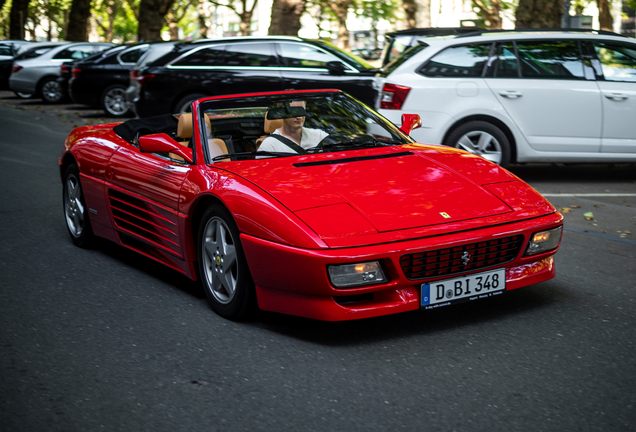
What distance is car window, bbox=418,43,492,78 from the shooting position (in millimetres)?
9148

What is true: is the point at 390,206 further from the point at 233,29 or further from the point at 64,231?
the point at 233,29

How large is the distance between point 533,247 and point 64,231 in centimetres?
445

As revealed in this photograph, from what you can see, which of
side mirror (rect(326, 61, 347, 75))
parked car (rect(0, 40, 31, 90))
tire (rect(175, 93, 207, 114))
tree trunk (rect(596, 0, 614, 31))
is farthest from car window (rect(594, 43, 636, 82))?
tree trunk (rect(596, 0, 614, 31))

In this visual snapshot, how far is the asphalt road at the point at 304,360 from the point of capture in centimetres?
315

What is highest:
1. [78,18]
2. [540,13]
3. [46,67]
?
[540,13]

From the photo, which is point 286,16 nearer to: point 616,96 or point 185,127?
point 616,96

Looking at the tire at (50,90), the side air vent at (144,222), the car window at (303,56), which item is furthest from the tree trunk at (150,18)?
the side air vent at (144,222)

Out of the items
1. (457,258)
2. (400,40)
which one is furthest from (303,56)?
(457,258)

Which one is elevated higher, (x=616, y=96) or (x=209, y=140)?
(x=209, y=140)

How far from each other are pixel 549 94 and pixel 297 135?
183 inches

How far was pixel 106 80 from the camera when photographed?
18094 mm

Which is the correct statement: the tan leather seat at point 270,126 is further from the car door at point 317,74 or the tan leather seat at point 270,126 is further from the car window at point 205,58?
the car window at point 205,58

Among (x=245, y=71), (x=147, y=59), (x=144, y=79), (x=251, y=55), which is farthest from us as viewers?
(x=147, y=59)

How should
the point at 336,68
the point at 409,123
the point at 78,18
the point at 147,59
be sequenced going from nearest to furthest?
the point at 409,123, the point at 336,68, the point at 147,59, the point at 78,18
